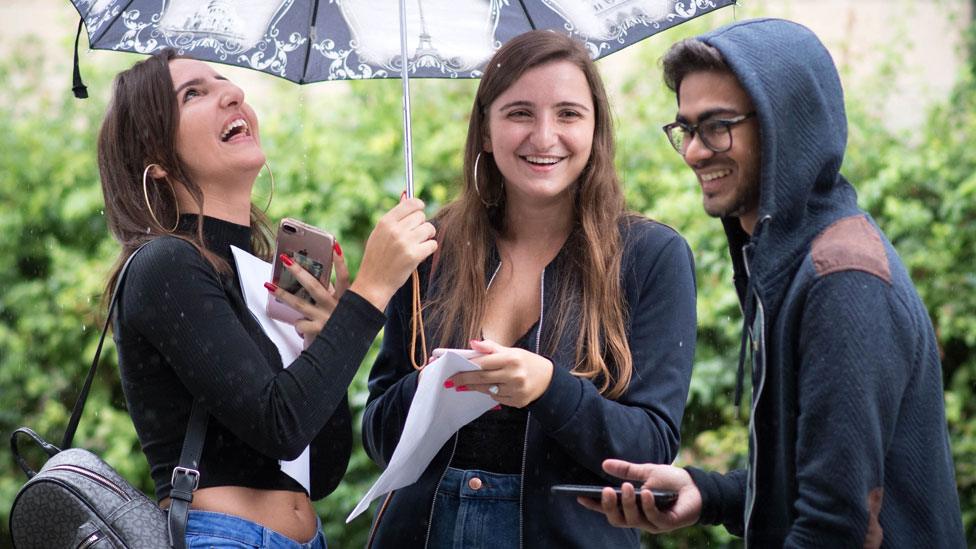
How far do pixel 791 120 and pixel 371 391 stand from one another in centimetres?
139

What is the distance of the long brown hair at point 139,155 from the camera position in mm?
2740

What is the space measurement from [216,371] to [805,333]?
1.22 metres

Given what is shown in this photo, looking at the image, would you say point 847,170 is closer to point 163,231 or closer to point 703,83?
point 703,83

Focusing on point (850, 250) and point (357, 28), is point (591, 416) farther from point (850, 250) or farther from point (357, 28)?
point (357, 28)

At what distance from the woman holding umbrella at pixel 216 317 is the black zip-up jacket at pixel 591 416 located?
20 centimetres

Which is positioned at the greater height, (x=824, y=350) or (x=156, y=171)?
(x=156, y=171)

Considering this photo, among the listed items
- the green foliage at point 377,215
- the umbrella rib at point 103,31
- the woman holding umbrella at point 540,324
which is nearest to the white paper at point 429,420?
the woman holding umbrella at point 540,324

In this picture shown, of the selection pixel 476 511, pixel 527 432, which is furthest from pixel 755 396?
pixel 476 511

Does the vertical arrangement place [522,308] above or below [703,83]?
below

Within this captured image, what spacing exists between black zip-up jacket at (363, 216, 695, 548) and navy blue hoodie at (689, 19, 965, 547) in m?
0.49

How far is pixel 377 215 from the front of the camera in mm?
5070

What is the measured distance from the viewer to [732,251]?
8.13ft

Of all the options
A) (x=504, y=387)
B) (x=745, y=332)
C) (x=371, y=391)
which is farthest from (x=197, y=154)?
(x=745, y=332)

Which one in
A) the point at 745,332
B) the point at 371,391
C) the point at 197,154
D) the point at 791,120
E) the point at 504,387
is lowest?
the point at 371,391
